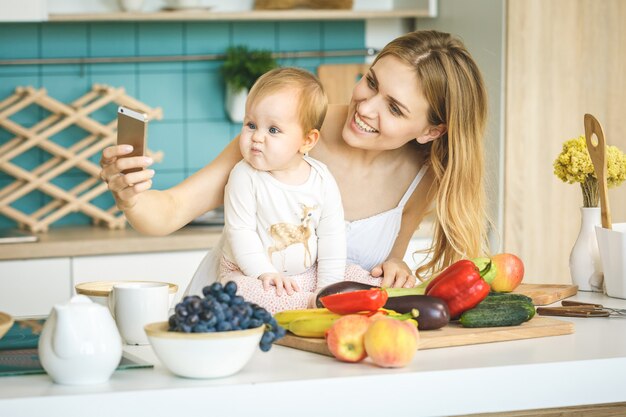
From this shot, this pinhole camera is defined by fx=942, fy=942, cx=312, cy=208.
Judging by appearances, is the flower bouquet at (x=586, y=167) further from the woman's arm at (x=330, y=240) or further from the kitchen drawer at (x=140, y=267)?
the kitchen drawer at (x=140, y=267)

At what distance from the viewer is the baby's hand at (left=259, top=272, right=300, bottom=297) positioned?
1766 millimetres

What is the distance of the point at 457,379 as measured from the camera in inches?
52.0

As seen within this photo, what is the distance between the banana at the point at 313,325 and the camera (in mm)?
1474

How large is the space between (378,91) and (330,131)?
26 cm

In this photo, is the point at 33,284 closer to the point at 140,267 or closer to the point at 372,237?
the point at 140,267

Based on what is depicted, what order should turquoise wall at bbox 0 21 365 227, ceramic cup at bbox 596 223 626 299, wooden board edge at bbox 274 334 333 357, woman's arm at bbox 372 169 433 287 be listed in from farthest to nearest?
turquoise wall at bbox 0 21 365 227 < woman's arm at bbox 372 169 433 287 < ceramic cup at bbox 596 223 626 299 < wooden board edge at bbox 274 334 333 357

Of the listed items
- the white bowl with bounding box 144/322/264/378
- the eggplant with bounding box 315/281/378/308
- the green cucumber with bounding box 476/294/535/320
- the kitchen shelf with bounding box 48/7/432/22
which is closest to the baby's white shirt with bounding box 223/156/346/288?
the eggplant with bounding box 315/281/378/308

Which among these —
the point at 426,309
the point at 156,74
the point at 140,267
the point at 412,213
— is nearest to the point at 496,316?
the point at 426,309

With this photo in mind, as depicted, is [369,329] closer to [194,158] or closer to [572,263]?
[572,263]

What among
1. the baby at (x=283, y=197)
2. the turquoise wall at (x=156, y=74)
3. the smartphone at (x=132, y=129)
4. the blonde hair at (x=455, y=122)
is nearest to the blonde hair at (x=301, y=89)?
the baby at (x=283, y=197)

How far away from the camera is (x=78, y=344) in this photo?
121 cm

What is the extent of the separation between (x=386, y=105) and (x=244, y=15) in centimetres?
153

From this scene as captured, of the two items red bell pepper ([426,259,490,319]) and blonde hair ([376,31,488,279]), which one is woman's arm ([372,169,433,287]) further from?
red bell pepper ([426,259,490,319])

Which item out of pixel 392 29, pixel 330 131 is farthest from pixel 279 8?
pixel 330 131
